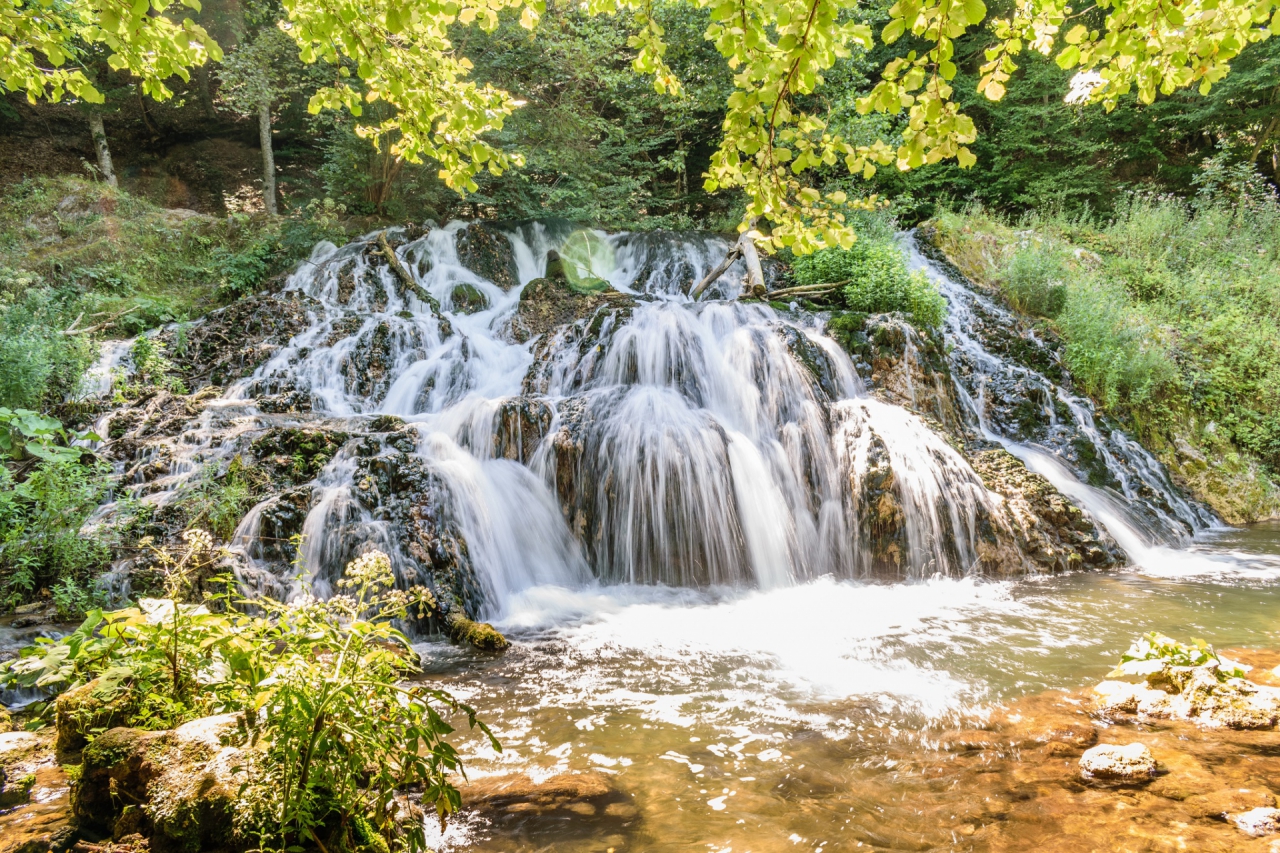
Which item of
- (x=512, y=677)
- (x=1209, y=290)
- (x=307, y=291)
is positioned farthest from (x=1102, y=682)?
(x=307, y=291)

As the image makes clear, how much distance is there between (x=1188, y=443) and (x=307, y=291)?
603 inches

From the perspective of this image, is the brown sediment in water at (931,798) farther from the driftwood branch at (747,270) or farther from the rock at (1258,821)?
the driftwood branch at (747,270)

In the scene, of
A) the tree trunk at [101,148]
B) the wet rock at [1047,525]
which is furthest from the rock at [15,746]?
the tree trunk at [101,148]

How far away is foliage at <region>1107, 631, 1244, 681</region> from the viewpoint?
317 centimetres

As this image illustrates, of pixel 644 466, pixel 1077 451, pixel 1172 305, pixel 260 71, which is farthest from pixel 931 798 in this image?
pixel 260 71

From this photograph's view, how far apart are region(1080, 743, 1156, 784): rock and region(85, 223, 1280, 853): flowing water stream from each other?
563mm

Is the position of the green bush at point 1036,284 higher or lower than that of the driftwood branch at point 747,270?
lower

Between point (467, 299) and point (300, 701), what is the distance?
11.5 meters

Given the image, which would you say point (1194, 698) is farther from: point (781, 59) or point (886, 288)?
point (886, 288)

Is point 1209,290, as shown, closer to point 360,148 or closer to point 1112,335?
point 1112,335

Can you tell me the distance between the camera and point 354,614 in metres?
1.91

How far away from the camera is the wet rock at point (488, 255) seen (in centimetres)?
1326

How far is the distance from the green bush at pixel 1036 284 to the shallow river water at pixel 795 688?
18.4 ft

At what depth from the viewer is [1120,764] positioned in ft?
8.16
